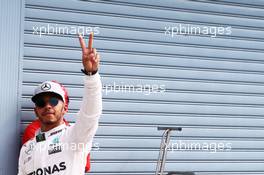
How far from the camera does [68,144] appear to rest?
3.31 m

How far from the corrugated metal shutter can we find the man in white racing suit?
2.38ft

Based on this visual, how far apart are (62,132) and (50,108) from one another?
233mm

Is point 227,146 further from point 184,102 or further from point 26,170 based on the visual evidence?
point 26,170

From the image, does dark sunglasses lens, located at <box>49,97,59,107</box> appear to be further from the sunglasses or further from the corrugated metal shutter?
the corrugated metal shutter

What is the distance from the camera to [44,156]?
Answer: 338cm

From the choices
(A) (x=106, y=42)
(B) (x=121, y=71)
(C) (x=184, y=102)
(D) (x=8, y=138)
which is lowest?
(D) (x=8, y=138)

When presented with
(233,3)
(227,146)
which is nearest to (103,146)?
(227,146)

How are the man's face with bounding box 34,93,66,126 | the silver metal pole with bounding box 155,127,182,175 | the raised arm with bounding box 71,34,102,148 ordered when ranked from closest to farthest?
1. the raised arm with bounding box 71,34,102,148
2. the man's face with bounding box 34,93,66,126
3. the silver metal pole with bounding box 155,127,182,175

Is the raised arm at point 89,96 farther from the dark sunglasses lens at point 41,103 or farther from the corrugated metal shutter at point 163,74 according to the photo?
the corrugated metal shutter at point 163,74

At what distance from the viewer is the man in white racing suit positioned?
3016 mm

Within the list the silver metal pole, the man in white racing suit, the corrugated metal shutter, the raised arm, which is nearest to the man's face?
the man in white racing suit

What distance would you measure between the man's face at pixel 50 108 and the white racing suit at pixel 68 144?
0.27 ft

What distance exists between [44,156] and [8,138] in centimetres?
87

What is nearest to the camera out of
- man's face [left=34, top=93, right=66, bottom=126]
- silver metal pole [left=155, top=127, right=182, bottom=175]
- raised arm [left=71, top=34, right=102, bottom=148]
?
raised arm [left=71, top=34, right=102, bottom=148]
